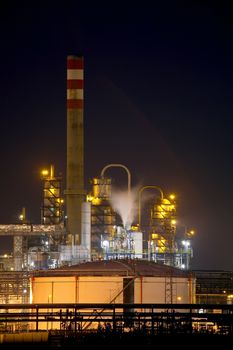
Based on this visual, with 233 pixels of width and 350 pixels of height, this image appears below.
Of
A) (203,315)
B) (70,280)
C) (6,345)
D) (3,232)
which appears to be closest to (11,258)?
(3,232)

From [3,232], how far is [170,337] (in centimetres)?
3017

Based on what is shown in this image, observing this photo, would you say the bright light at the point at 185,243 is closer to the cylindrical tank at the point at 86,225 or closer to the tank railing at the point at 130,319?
the cylindrical tank at the point at 86,225

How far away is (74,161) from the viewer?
64.4 metres

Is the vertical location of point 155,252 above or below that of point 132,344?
above

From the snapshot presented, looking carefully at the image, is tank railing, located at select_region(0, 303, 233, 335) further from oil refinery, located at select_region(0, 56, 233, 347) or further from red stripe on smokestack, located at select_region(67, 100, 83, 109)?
red stripe on smokestack, located at select_region(67, 100, 83, 109)

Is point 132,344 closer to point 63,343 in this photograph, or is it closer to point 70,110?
point 63,343

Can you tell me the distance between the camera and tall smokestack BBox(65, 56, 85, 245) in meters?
64.1

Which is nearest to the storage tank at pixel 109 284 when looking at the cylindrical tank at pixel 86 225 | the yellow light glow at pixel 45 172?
the cylindrical tank at pixel 86 225

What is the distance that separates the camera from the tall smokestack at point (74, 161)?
64.1m

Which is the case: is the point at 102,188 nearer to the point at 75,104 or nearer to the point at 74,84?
the point at 75,104

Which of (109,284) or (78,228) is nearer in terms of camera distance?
(109,284)

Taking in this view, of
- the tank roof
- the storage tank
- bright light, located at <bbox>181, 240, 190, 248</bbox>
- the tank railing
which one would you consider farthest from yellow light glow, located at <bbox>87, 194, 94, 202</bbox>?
the tank railing

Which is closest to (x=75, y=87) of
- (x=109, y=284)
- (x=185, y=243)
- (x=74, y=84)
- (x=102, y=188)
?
(x=74, y=84)

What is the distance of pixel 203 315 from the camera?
138ft
